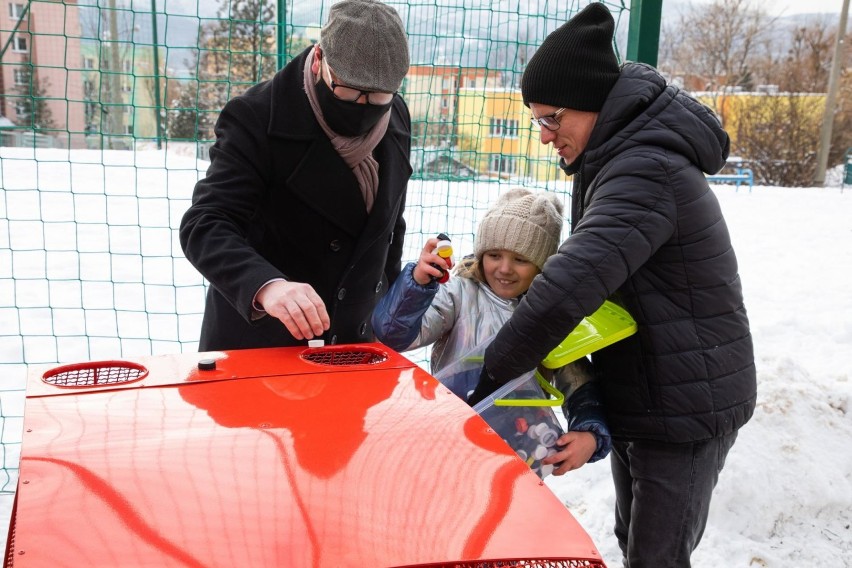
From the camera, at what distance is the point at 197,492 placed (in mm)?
1001

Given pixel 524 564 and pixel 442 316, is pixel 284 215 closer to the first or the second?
pixel 442 316

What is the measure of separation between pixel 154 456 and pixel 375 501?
33 cm

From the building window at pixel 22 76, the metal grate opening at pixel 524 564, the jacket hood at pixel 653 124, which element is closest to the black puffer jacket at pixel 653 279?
the jacket hood at pixel 653 124

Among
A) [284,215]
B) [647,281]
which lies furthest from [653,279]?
[284,215]

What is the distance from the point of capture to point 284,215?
1922 mm

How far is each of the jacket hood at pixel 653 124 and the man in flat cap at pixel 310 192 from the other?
464mm

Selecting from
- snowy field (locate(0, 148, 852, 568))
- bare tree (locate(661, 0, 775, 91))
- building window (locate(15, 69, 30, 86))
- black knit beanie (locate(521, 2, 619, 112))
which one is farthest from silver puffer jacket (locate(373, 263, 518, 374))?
bare tree (locate(661, 0, 775, 91))

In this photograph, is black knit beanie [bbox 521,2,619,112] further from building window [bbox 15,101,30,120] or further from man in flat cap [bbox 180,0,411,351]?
building window [bbox 15,101,30,120]

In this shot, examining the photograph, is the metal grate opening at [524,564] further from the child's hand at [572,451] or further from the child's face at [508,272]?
the child's face at [508,272]

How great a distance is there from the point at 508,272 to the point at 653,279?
1.30 feet

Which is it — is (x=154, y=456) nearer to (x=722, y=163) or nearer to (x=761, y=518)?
(x=722, y=163)

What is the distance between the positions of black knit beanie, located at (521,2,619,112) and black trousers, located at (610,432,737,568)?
31.2 inches

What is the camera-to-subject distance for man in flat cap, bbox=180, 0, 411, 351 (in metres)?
1.64

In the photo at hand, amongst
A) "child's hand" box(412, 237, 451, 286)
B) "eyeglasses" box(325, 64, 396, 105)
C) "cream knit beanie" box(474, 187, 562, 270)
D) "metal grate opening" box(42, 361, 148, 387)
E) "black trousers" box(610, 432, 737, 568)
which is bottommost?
"black trousers" box(610, 432, 737, 568)
